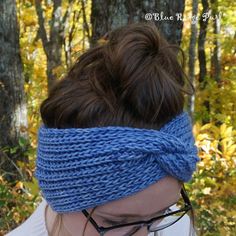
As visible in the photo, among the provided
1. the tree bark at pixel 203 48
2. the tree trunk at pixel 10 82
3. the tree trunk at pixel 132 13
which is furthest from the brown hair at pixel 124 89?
the tree bark at pixel 203 48

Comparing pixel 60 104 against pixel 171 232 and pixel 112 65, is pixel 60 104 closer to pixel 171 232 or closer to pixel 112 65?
pixel 112 65

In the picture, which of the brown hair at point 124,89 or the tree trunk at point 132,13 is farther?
the tree trunk at point 132,13

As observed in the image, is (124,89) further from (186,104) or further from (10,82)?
(10,82)

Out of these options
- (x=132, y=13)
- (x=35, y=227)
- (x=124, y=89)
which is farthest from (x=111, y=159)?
(x=132, y=13)

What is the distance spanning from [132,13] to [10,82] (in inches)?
89.4

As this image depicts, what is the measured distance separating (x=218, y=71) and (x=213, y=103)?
1.45 metres

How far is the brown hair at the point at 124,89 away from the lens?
4.62ft

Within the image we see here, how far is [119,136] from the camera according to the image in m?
1.42

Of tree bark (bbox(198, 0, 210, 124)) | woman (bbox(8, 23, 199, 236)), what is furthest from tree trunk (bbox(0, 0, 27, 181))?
woman (bbox(8, 23, 199, 236))

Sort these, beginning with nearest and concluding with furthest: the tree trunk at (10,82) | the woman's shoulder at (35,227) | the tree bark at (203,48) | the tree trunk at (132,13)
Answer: the woman's shoulder at (35,227)
the tree trunk at (132,13)
the tree trunk at (10,82)
the tree bark at (203,48)

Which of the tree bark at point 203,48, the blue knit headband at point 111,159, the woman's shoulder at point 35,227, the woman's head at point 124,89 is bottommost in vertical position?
the tree bark at point 203,48

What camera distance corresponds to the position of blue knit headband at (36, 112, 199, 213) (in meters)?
1.43

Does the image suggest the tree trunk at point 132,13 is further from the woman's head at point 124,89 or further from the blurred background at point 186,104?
the woman's head at point 124,89

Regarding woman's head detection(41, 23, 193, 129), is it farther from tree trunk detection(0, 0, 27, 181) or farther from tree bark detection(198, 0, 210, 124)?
tree bark detection(198, 0, 210, 124)
